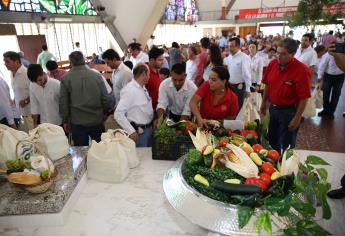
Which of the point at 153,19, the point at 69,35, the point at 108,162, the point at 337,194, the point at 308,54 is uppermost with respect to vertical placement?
the point at 153,19

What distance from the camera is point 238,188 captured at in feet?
4.20

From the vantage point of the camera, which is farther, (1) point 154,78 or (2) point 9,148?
(1) point 154,78

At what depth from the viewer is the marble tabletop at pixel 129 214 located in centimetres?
140

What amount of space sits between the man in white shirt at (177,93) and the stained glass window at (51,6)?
6019 mm

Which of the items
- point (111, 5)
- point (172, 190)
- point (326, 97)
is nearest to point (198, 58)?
point (326, 97)

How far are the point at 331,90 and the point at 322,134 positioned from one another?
1.26 metres

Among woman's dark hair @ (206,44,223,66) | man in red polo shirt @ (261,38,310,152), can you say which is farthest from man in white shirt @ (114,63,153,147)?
woman's dark hair @ (206,44,223,66)

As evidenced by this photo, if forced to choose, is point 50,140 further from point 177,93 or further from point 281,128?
point 281,128

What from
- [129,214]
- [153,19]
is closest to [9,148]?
[129,214]

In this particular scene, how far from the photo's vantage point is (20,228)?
1481 millimetres

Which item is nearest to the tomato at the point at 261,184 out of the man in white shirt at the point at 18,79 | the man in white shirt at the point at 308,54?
the man in white shirt at the point at 18,79

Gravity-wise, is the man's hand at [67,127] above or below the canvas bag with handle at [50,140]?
below

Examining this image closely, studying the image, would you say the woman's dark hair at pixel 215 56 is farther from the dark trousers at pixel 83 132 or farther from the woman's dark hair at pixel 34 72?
the woman's dark hair at pixel 34 72

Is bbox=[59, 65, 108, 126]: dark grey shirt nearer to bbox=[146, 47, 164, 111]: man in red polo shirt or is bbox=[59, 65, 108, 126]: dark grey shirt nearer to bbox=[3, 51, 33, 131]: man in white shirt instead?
bbox=[146, 47, 164, 111]: man in red polo shirt
